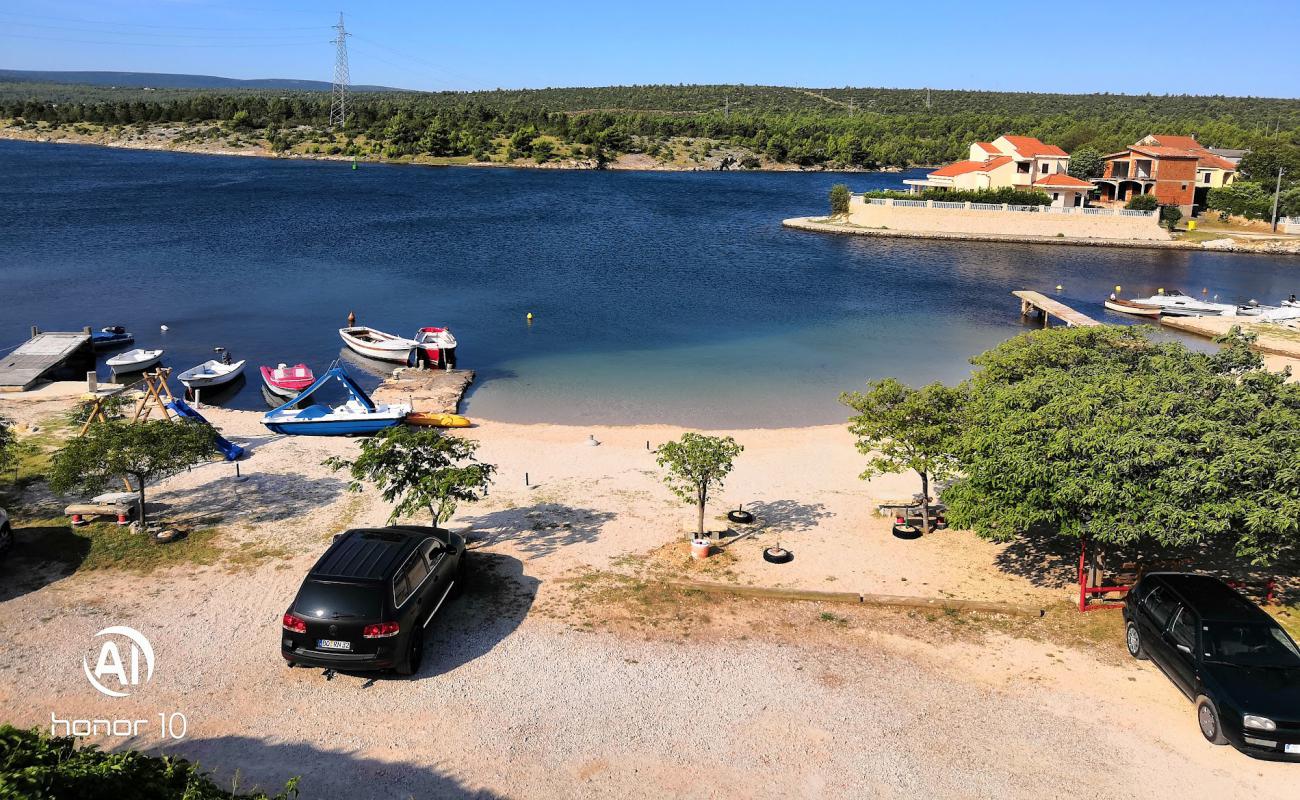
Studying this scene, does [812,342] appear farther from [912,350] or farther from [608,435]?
[608,435]

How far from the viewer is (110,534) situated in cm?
1692

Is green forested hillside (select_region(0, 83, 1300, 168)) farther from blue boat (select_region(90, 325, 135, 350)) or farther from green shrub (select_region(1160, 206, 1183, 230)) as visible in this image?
blue boat (select_region(90, 325, 135, 350))

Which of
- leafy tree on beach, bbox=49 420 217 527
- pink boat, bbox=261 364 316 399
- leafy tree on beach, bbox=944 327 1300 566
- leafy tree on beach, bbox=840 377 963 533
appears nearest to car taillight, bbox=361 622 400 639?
leafy tree on beach, bbox=49 420 217 527

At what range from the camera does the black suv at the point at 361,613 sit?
11.8 m

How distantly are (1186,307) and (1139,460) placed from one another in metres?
39.5

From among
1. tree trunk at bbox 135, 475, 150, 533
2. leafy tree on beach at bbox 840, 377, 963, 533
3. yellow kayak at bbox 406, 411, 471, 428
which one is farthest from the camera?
yellow kayak at bbox 406, 411, 471, 428

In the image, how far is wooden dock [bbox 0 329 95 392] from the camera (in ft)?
95.9

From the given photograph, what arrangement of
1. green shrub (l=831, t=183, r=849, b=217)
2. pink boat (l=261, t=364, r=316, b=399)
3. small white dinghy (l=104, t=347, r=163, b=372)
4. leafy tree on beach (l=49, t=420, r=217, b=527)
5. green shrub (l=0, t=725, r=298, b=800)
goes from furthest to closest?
1. green shrub (l=831, t=183, r=849, b=217)
2. small white dinghy (l=104, t=347, r=163, b=372)
3. pink boat (l=261, t=364, r=316, b=399)
4. leafy tree on beach (l=49, t=420, r=217, b=527)
5. green shrub (l=0, t=725, r=298, b=800)

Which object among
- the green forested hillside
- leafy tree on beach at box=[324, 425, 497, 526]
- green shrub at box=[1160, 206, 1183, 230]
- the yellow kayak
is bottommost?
the yellow kayak

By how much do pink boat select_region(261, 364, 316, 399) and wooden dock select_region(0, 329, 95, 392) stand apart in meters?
7.10

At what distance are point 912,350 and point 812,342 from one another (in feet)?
14.4

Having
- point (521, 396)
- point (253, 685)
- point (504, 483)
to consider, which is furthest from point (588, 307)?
point (253, 685)

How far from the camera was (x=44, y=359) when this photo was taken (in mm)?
31469

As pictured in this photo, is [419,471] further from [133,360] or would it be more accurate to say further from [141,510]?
[133,360]
